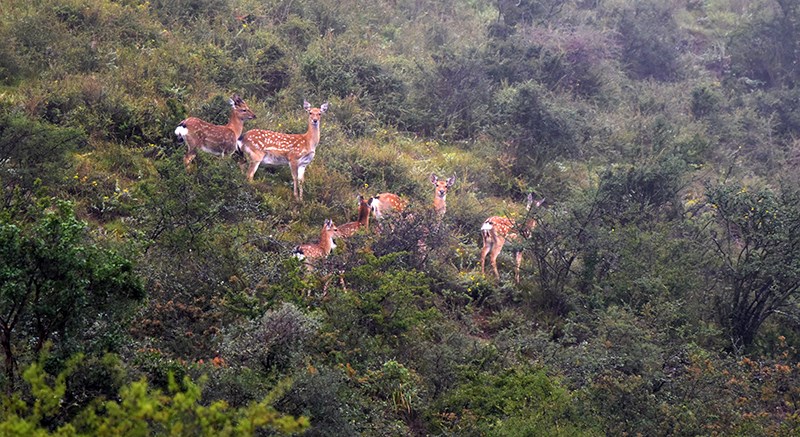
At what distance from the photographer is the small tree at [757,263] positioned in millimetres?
10648

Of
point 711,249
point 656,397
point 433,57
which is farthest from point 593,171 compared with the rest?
point 656,397

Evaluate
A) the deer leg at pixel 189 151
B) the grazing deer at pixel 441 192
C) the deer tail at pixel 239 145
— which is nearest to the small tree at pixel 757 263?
the grazing deer at pixel 441 192

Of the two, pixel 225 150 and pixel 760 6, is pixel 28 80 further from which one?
pixel 760 6

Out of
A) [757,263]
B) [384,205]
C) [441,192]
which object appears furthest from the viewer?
[441,192]

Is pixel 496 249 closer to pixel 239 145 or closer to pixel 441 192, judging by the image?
pixel 441 192

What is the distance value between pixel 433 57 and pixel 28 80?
9096mm

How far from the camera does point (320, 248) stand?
33.7 ft

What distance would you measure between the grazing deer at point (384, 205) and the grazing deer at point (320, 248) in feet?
3.98

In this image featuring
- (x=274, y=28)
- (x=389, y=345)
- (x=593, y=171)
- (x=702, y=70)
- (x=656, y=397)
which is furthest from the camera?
(x=702, y=70)

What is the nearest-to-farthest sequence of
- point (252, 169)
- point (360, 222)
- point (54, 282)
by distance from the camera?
1. point (54, 282)
2. point (360, 222)
3. point (252, 169)

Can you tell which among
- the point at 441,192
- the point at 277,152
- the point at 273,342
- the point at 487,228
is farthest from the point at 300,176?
the point at 273,342

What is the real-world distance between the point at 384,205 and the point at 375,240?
1429 mm

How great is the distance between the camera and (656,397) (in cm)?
810

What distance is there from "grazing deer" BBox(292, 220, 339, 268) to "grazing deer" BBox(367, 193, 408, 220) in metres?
1.21
